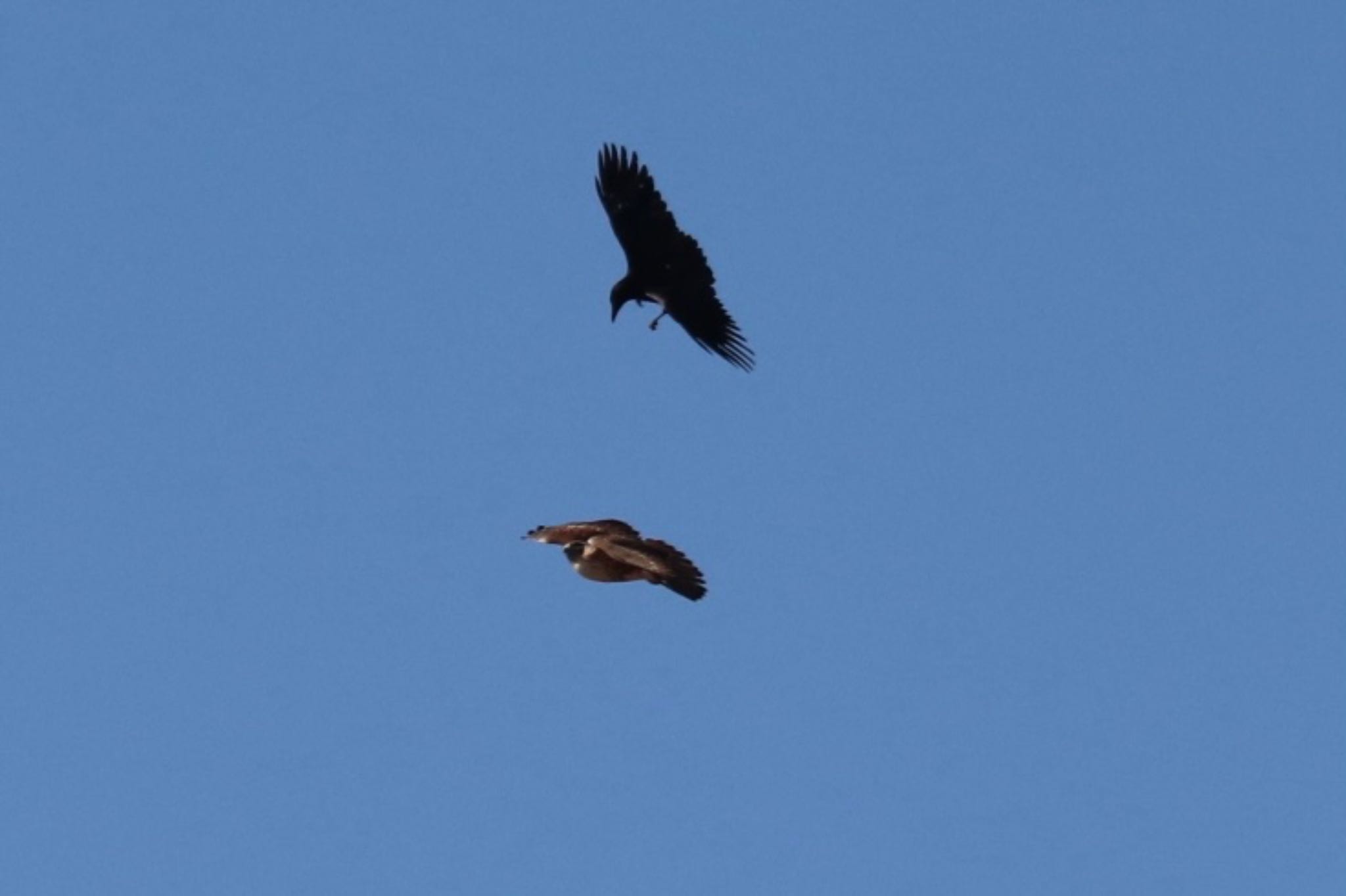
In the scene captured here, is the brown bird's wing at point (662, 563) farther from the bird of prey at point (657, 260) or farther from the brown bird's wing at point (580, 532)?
the bird of prey at point (657, 260)

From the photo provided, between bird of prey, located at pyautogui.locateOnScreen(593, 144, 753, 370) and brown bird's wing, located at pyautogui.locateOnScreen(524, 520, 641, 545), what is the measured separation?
26.2ft

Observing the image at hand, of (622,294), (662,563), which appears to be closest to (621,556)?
(662,563)

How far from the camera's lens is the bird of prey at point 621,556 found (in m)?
18.9

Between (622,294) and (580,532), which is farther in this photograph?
(622,294)

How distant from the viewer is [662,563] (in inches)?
749

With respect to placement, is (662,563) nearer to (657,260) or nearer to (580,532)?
(580,532)

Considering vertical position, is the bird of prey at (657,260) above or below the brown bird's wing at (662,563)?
above

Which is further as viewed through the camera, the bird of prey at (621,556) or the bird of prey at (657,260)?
the bird of prey at (657,260)

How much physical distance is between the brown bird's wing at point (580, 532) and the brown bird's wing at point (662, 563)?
7 centimetres

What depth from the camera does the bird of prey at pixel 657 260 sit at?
27031 millimetres

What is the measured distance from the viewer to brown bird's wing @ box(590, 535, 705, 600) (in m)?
18.9

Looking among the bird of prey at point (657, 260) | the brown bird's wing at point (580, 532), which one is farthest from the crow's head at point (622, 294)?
the brown bird's wing at point (580, 532)

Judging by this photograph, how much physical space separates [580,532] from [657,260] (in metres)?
8.44

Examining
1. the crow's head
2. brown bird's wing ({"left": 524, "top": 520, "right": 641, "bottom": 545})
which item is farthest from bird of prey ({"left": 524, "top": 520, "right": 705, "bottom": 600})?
the crow's head
